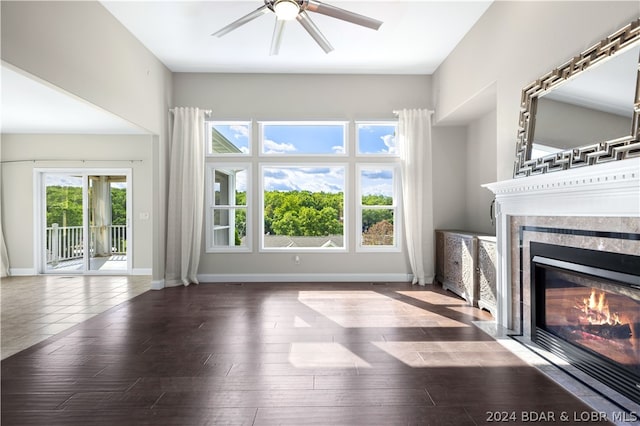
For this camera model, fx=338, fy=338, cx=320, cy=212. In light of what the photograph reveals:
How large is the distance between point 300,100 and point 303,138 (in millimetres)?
593

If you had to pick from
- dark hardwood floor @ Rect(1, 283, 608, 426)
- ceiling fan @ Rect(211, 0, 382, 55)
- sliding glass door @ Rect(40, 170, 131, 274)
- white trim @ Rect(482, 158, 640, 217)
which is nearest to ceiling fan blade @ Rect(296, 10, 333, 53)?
ceiling fan @ Rect(211, 0, 382, 55)

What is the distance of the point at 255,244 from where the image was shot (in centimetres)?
545

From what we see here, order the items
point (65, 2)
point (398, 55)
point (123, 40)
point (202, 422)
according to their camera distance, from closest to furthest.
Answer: point (202, 422), point (65, 2), point (123, 40), point (398, 55)

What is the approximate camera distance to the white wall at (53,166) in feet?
20.5

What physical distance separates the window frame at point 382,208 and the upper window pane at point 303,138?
53 cm

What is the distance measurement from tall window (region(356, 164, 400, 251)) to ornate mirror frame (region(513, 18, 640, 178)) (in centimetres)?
249

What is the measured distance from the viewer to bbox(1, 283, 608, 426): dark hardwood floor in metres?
1.94

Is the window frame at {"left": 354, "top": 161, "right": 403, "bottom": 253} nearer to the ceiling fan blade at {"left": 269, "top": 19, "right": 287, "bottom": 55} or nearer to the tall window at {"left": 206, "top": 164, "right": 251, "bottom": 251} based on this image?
the tall window at {"left": 206, "top": 164, "right": 251, "bottom": 251}

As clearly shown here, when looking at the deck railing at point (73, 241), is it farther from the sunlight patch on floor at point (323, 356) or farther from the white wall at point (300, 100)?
the sunlight patch on floor at point (323, 356)

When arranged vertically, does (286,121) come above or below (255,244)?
above

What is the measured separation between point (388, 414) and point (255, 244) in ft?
12.7

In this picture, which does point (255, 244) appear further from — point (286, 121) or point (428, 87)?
point (428, 87)

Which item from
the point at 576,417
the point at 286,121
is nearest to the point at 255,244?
the point at 286,121

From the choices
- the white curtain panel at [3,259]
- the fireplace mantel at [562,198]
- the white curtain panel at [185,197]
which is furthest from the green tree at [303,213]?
the white curtain panel at [3,259]
